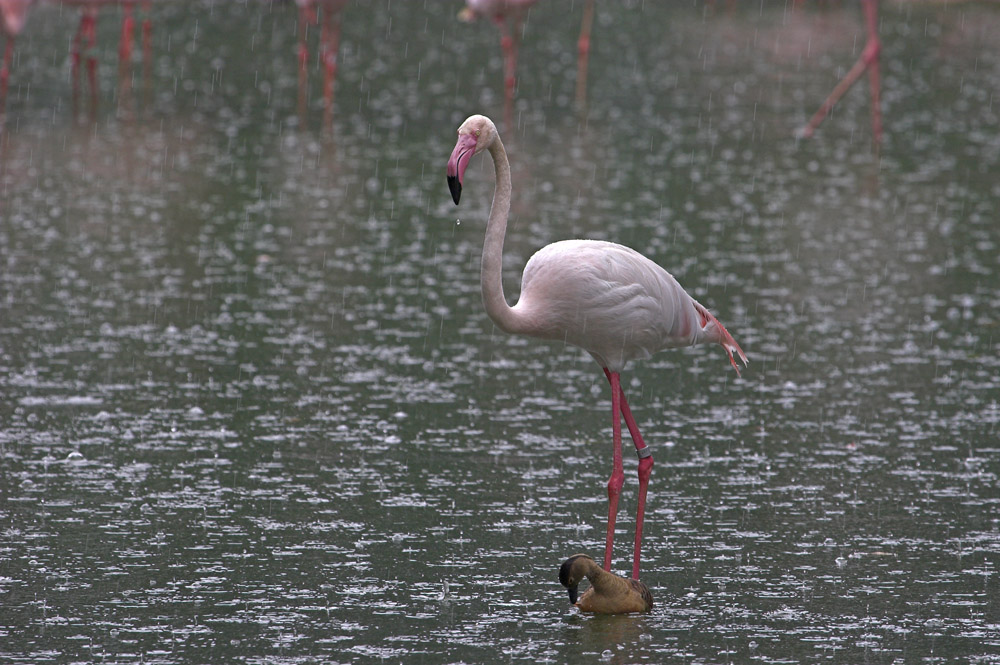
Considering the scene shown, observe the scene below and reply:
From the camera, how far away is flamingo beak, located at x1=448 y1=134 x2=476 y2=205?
513 centimetres

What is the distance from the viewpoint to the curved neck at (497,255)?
17.8 feet

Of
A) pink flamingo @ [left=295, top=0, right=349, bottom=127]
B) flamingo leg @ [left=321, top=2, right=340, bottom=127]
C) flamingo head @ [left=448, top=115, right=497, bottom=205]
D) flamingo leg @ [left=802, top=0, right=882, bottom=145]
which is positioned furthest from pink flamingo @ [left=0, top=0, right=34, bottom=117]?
flamingo head @ [left=448, top=115, right=497, bottom=205]

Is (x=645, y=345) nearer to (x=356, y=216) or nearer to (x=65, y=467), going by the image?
(x=65, y=467)

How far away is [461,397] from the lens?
8.04 meters

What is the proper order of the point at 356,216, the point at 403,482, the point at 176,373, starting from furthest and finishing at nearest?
the point at 356,216 < the point at 176,373 < the point at 403,482

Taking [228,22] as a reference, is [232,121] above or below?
below

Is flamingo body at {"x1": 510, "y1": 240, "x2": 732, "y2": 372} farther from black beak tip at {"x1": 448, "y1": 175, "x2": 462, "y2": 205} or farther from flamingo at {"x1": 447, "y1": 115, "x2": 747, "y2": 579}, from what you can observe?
black beak tip at {"x1": 448, "y1": 175, "x2": 462, "y2": 205}

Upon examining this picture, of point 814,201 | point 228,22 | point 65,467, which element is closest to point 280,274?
point 65,467

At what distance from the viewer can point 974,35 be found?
84.1 feet

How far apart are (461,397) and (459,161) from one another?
2.89 metres

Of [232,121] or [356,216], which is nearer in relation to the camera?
[356,216]

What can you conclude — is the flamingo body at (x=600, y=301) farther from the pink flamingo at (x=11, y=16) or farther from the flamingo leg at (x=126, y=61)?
the flamingo leg at (x=126, y=61)

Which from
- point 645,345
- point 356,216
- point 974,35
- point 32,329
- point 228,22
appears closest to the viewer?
point 645,345

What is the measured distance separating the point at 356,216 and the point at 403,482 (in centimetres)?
612
